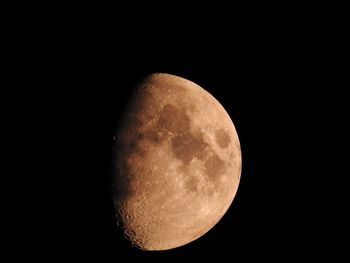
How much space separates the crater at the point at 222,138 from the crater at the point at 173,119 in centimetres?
46

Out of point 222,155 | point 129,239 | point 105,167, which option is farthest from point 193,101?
point 129,239

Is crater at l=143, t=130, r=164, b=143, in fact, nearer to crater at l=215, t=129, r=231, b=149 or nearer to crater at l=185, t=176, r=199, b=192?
crater at l=185, t=176, r=199, b=192

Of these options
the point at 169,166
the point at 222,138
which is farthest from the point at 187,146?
the point at 222,138

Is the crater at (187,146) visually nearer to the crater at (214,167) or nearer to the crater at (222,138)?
the crater at (214,167)

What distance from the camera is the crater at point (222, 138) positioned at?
390 centimetres

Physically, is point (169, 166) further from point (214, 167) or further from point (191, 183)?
point (214, 167)

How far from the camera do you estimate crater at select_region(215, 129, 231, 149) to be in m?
3.90

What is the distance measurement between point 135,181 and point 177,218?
68 cm

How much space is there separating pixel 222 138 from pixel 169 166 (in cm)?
86

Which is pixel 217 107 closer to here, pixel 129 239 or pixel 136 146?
pixel 136 146

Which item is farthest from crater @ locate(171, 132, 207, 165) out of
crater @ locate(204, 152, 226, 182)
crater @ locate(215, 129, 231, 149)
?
crater @ locate(215, 129, 231, 149)

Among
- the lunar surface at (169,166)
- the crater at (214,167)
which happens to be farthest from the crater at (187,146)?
the crater at (214,167)

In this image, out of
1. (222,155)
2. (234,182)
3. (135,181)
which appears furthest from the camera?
(234,182)

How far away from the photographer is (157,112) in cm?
363
